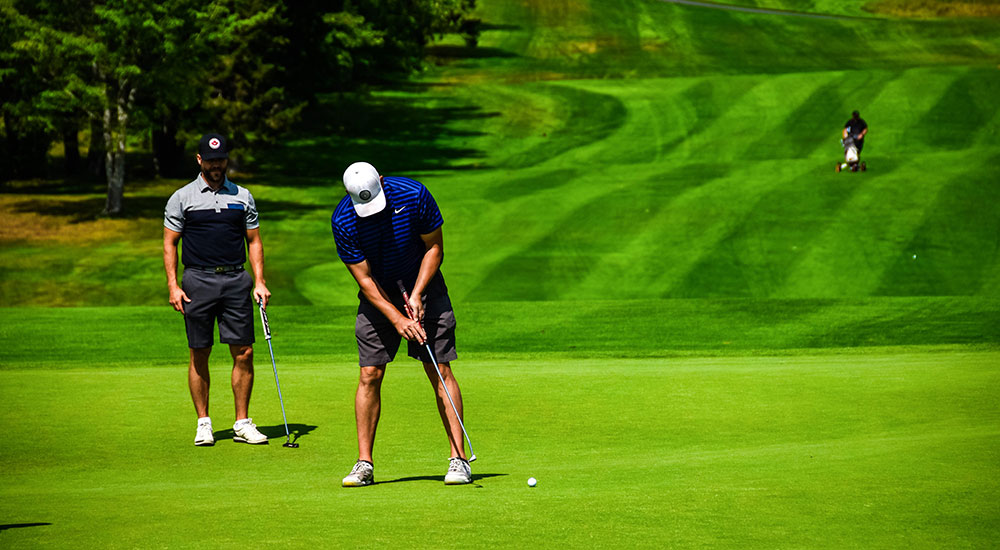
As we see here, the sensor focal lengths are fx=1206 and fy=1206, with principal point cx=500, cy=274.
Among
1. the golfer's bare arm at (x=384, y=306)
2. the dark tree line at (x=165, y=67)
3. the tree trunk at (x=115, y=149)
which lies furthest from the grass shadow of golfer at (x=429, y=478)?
the tree trunk at (x=115, y=149)

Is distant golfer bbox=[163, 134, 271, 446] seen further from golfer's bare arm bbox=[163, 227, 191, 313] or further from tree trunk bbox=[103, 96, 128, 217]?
tree trunk bbox=[103, 96, 128, 217]

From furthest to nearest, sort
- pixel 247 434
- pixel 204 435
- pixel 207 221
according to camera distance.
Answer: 1. pixel 207 221
2. pixel 247 434
3. pixel 204 435

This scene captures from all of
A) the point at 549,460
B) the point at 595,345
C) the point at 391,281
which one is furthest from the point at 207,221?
the point at 595,345

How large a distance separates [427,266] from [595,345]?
8536 mm

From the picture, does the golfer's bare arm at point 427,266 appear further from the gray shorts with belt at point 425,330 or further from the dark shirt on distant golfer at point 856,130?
the dark shirt on distant golfer at point 856,130

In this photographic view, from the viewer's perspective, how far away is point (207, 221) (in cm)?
877

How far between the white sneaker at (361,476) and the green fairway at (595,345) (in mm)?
117

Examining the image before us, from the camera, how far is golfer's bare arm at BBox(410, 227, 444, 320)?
22.8ft

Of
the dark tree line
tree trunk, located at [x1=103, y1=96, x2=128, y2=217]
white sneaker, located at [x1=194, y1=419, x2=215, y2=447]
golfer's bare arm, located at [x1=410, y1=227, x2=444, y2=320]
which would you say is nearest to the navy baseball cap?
white sneaker, located at [x1=194, y1=419, x2=215, y2=447]

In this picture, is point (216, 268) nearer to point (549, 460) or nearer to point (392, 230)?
point (392, 230)

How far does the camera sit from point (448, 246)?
23.1 meters

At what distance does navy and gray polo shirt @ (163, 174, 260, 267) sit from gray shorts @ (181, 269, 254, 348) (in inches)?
4.6

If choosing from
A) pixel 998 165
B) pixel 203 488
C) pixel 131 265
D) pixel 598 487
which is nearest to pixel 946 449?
pixel 598 487

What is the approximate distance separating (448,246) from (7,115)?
50.9 ft
